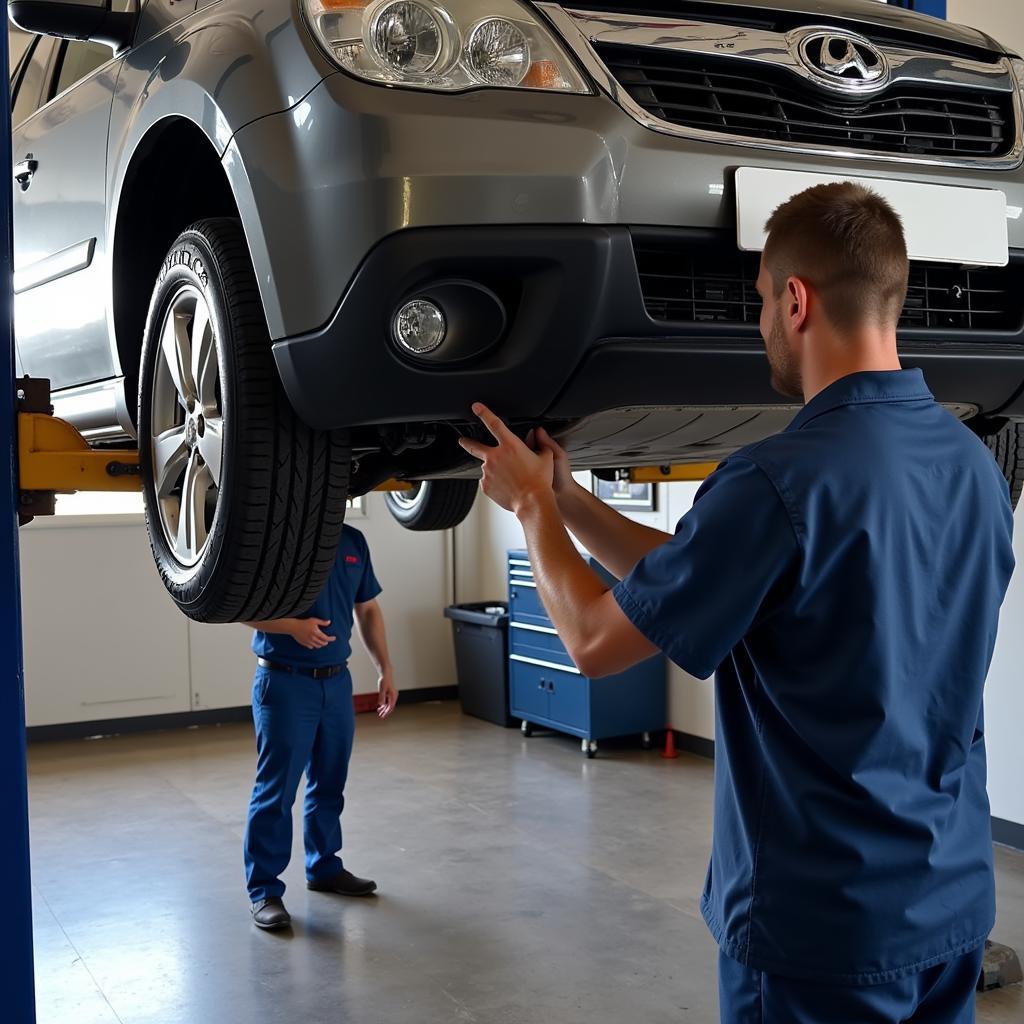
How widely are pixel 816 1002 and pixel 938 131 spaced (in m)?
1.25

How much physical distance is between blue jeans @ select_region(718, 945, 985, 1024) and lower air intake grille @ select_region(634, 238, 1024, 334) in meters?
0.83

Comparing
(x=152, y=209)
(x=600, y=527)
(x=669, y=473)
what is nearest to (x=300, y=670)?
(x=669, y=473)

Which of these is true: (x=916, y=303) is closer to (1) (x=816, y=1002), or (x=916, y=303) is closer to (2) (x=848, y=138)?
(2) (x=848, y=138)

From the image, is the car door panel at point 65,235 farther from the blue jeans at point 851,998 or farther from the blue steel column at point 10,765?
the blue jeans at point 851,998

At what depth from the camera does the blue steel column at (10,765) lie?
177 centimetres

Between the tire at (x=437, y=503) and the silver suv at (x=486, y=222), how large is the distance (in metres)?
1.40

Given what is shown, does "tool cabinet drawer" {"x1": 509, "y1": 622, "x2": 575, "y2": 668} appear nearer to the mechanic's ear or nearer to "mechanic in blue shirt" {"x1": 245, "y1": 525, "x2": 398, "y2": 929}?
"mechanic in blue shirt" {"x1": 245, "y1": 525, "x2": 398, "y2": 929}

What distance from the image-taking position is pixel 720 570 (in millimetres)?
1393

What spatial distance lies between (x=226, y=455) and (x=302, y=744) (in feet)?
8.97

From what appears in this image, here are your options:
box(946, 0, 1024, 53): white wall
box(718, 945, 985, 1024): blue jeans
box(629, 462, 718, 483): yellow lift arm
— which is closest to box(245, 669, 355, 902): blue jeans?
box(629, 462, 718, 483): yellow lift arm

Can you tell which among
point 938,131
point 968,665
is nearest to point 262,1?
point 938,131

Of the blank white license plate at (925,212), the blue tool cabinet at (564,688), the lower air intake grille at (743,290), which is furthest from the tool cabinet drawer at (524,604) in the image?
the blank white license plate at (925,212)

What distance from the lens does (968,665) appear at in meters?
1.51

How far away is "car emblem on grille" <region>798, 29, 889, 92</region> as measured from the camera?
5.81ft
